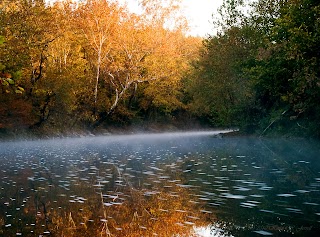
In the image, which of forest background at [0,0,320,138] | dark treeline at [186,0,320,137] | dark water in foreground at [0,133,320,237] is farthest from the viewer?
forest background at [0,0,320,138]

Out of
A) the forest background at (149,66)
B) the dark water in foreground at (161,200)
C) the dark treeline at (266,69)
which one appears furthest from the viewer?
the forest background at (149,66)

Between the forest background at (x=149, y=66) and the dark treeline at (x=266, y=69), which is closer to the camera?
the dark treeline at (x=266, y=69)

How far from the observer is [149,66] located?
70250 millimetres

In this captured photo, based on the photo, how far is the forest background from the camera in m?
41.4

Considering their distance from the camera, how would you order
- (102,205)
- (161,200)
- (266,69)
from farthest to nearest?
(266,69) → (161,200) → (102,205)

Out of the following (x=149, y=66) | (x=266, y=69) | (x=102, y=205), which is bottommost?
(x=102, y=205)

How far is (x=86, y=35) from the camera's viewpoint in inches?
2569

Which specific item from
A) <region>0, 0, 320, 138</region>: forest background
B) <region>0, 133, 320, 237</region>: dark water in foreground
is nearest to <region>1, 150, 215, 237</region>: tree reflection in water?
<region>0, 133, 320, 237</region>: dark water in foreground

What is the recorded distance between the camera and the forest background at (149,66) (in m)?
41.4

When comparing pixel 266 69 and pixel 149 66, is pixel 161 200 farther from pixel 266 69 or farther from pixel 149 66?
pixel 149 66

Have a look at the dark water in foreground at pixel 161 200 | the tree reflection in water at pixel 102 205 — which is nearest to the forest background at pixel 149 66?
the dark water in foreground at pixel 161 200

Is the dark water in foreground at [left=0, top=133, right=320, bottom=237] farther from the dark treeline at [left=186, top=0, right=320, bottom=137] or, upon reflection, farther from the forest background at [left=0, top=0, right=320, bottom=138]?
the forest background at [left=0, top=0, right=320, bottom=138]

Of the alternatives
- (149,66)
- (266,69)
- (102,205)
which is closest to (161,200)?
(102,205)

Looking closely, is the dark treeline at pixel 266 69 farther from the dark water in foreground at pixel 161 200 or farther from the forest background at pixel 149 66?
the dark water in foreground at pixel 161 200
